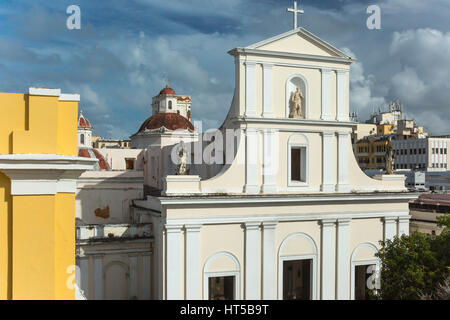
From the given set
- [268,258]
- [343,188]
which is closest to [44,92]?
[268,258]

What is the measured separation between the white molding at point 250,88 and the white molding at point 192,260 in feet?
16.2

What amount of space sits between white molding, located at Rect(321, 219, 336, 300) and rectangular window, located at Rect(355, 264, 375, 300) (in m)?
2.07

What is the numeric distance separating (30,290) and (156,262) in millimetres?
12738

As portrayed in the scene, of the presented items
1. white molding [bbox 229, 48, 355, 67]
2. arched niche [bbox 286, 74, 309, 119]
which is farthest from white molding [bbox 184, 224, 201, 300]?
white molding [bbox 229, 48, 355, 67]

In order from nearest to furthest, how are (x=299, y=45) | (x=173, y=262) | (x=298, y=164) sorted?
(x=173, y=262), (x=299, y=45), (x=298, y=164)

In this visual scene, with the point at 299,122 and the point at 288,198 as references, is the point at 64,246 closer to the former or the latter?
the point at 288,198

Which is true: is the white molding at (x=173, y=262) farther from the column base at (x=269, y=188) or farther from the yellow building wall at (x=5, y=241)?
the yellow building wall at (x=5, y=241)

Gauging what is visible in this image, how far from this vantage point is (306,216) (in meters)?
19.9

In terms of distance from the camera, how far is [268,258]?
1925 cm

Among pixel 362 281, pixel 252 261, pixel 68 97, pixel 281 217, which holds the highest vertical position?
pixel 68 97

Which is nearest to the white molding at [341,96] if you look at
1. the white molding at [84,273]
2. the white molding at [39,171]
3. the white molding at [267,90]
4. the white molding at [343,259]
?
the white molding at [267,90]

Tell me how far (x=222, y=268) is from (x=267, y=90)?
7.20 m

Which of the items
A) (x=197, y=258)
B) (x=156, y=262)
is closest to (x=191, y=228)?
(x=197, y=258)

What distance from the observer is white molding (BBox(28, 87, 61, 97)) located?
741cm
